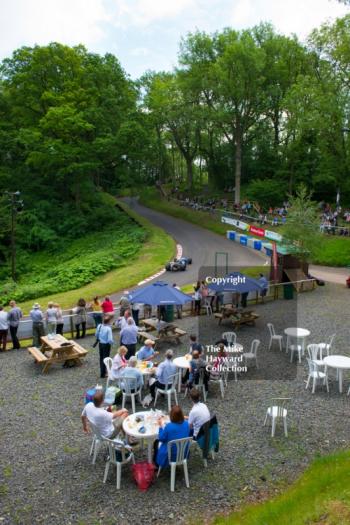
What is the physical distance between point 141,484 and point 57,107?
118ft

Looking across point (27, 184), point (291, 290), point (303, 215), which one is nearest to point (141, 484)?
point (291, 290)

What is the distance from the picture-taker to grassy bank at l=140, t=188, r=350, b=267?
30.9 m

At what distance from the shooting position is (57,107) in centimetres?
3769

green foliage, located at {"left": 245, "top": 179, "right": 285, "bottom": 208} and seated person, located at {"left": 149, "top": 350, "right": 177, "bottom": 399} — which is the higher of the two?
green foliage, located at {"left": 245, "top": 179, "right": 285, "bottom": 208}

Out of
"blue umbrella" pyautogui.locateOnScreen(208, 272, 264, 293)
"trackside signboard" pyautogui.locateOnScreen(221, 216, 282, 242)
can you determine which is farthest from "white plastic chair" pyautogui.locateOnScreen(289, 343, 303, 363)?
"trackside signboard" pyautogui.locateOnScreen(221, 216, 282, 242)

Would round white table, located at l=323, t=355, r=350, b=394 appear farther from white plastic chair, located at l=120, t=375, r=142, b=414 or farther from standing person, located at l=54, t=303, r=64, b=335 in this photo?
standing person, located at l=54, t=303, r=64, b=335

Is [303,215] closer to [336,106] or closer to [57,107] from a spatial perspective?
[336,106]

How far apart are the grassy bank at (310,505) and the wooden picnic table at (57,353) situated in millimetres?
7676

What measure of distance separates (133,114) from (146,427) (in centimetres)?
3742

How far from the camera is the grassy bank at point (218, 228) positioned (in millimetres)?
30869

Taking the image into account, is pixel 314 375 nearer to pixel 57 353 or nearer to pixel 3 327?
pixel 57 353

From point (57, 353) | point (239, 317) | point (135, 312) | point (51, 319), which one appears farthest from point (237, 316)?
point (57, 353)

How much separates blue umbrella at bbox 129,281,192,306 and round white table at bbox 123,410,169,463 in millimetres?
5703

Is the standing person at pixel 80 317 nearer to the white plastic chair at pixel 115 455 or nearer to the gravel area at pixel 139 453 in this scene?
the gravel area at pixel 139 453
